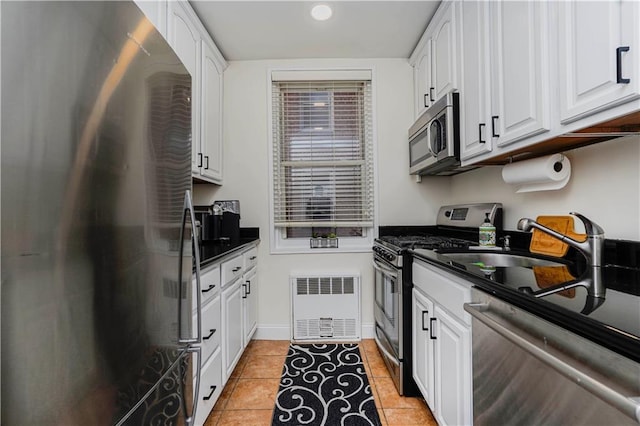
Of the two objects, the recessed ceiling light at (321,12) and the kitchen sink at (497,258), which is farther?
the recessed ceiling light at (321,12)

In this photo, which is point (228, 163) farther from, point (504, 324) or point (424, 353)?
point (504, 324)

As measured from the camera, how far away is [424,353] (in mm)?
1615

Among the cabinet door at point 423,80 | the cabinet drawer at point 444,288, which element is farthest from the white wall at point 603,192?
the cabinet door at point 423,80

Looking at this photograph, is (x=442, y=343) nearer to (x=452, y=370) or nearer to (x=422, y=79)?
(x=452, y=370)

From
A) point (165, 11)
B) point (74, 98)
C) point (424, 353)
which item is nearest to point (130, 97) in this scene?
point (74, 98)

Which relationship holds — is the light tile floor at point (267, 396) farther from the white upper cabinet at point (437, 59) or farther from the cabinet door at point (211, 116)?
the white upper cabinet at point (437, 59)

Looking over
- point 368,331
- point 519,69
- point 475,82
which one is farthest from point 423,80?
point 368,331

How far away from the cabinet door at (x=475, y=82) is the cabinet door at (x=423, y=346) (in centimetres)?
89

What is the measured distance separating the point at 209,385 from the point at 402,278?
1228 millimetres

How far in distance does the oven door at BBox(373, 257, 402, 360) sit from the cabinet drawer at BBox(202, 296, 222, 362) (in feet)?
3.59

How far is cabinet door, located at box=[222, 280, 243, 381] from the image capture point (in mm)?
1797

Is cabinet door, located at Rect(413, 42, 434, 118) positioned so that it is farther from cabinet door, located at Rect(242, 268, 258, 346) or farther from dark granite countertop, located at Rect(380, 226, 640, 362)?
cabinet door, located at Rect(242, 268, 258, 346)

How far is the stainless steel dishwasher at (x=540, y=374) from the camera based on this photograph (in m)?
0.59

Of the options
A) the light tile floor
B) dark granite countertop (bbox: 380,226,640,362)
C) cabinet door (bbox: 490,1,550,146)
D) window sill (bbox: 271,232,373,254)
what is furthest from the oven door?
cabinet door (bbox: 490,1,550,146)
